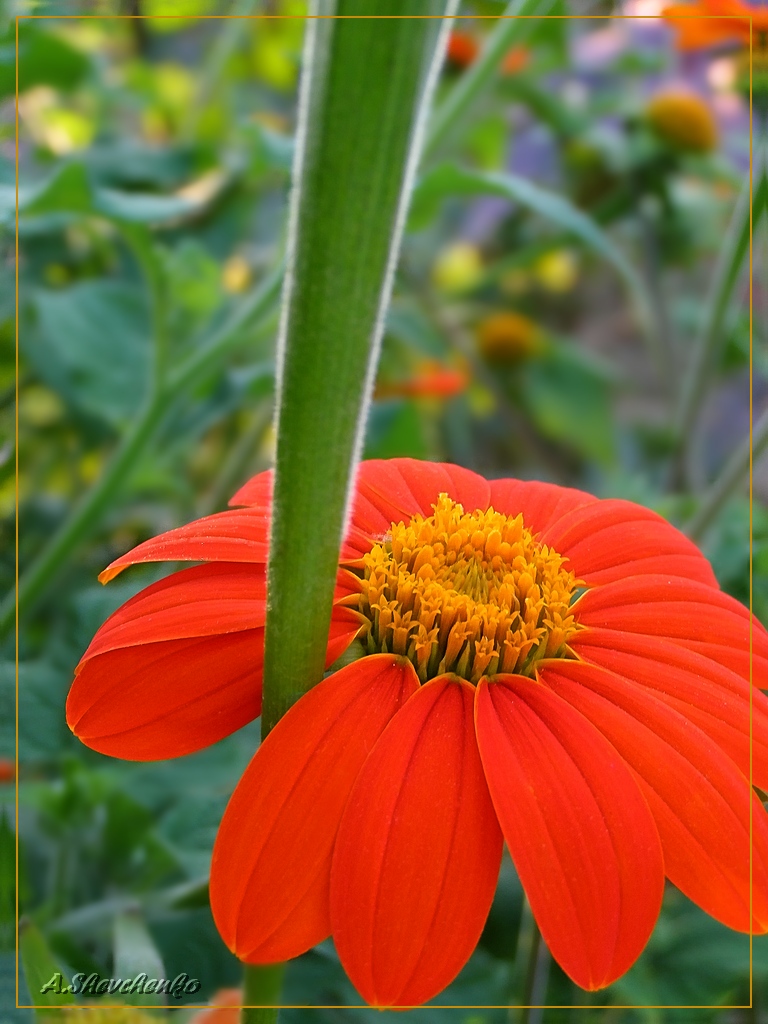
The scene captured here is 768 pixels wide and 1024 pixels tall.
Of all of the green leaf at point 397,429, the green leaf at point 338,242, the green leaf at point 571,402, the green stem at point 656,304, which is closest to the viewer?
the green leaf at point 338,242

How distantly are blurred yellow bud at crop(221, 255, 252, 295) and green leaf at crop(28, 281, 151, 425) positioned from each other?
0.29 feet

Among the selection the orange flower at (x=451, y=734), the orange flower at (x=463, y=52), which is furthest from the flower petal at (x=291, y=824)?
the orange flower at (x=463, y=52)

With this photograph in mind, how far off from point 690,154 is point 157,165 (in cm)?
28

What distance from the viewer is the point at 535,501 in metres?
0.19

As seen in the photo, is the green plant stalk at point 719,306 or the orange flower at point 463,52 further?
the orange flower at point 463,52

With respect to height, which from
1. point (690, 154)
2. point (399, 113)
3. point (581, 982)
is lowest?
point (581, 982)

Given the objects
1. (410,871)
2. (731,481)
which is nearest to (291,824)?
(410,871)

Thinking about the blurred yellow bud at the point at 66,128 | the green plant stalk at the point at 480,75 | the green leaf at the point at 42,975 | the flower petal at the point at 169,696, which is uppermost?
the blurred yellow bud at the point at 66,128

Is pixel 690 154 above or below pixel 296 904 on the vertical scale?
above

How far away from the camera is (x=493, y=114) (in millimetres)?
619

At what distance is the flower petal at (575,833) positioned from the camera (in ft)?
0.43

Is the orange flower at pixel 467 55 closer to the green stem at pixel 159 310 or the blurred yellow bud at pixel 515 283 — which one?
the blurred yellow bud at pixel 515 283

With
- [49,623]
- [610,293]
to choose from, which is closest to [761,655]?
[49,623]

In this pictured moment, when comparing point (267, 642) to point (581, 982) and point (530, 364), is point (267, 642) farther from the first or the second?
point (530, 364)
